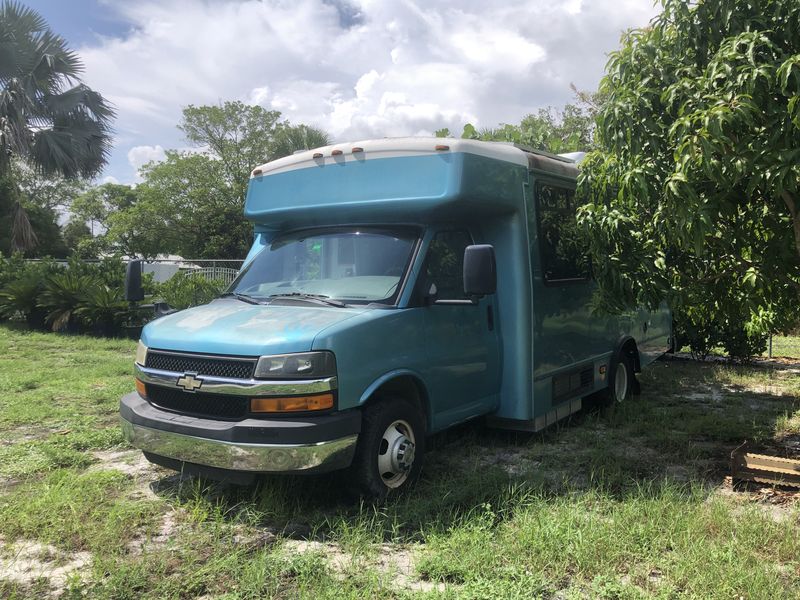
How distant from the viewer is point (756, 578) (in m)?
3.39

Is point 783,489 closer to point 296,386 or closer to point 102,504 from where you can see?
point 296,386

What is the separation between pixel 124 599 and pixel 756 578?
3244mm

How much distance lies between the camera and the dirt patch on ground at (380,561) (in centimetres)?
356

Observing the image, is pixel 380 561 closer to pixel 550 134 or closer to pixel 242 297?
pixel 242 297

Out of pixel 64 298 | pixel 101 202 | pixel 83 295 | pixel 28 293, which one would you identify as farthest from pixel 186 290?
pixel 101 202

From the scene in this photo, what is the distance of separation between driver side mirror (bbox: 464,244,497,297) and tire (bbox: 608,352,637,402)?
133 inches

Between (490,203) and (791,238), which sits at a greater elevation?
(490,203)

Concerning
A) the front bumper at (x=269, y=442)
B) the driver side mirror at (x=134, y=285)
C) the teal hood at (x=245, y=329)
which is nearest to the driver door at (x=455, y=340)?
the teal hood at (x=245, y=329)

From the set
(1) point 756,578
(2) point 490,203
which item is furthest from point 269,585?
(2) point 490,203

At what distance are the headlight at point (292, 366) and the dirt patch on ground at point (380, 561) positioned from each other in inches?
40.5

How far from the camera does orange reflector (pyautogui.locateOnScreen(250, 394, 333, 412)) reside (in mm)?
4078

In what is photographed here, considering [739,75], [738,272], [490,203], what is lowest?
[738,272]

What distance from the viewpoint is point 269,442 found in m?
4.01

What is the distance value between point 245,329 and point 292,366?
496mm
